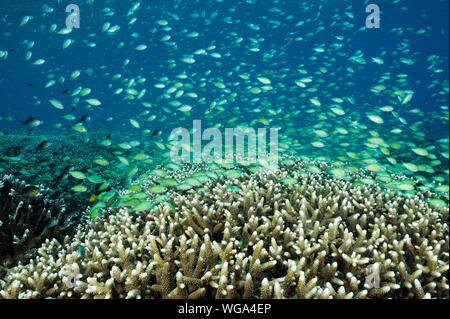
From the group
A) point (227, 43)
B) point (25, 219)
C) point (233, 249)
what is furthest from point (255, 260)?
point (227, 43)

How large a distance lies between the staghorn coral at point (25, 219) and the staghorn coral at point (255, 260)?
58 cm

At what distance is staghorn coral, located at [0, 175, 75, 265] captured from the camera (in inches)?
169

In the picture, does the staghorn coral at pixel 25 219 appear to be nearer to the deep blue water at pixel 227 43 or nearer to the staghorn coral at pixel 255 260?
the staghorn coral at pixel 255 260

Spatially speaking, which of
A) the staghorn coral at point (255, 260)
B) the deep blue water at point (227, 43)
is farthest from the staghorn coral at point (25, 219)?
the deep blue water at point (227, 43)

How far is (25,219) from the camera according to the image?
471cm

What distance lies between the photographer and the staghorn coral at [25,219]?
14.1ft

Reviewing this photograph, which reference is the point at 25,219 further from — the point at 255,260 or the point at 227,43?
the point at 227,43

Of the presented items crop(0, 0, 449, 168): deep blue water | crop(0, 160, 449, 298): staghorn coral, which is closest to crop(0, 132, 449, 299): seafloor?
crop(0, 160, 449, 298): staghorn coral

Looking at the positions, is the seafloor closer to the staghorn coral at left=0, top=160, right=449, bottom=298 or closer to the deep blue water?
the staghorn coral at left=0, top=160, right=449, bottom=298

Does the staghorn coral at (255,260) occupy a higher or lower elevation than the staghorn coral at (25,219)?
higher

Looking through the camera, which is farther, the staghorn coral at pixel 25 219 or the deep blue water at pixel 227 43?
the deep blue water at pixel 227 43

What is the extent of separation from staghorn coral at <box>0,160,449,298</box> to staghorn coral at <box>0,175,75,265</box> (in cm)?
58

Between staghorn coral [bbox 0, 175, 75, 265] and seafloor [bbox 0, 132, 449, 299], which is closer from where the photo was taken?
seafloor [bbox 0, 132, 449, 299]
